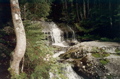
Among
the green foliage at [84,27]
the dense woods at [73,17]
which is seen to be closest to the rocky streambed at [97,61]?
the dense woods at [73,17]

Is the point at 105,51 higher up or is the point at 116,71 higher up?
the point at 105,51

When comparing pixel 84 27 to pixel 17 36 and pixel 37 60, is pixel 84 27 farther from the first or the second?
pixel 17 36

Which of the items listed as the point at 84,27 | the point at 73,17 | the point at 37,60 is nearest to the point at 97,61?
the point at 37,60

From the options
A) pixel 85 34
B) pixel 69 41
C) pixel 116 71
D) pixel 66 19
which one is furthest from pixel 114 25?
pixel 116 71

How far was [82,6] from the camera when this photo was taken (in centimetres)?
1639

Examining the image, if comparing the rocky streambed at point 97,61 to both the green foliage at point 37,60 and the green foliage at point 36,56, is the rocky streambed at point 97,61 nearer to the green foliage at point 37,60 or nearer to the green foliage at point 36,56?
the green foliage at point 37,60

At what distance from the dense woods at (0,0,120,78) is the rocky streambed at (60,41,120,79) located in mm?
2792

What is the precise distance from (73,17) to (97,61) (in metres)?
9.91

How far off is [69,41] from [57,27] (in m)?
2.45

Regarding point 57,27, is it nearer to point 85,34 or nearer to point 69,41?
point 69,41

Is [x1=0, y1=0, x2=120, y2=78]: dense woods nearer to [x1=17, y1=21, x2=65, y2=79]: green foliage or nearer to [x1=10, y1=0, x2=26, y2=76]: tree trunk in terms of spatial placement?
[x1=17, y1=21, x2=65, y2=79]: green foliage

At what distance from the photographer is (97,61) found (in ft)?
18.5

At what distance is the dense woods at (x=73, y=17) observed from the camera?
4.33m

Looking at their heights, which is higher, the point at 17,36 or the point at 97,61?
the point at 17,36
